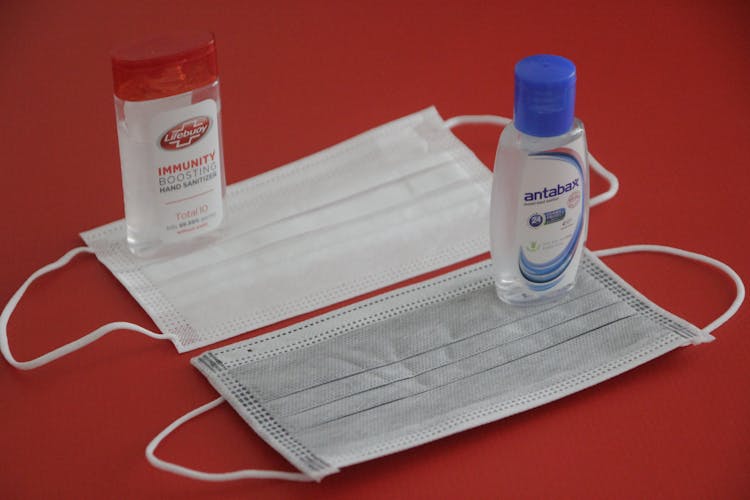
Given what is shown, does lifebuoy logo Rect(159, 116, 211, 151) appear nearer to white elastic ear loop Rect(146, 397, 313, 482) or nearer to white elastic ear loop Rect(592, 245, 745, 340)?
white elastic ear loop Rect(146, 397, 313, 482)

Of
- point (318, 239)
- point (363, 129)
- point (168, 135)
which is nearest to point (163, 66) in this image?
point (168, 135)

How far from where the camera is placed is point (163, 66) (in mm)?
1241

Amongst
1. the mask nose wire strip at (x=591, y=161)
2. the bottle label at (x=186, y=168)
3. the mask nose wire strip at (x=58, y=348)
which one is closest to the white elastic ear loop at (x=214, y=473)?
the mask nose wire strip at (x=58, y=348)

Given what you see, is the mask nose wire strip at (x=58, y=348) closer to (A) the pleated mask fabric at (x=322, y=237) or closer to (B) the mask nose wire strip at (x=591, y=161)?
(A) the pleated mask fabric at (x=322, y=237)

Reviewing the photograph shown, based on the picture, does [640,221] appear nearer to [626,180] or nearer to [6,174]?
[626,180]

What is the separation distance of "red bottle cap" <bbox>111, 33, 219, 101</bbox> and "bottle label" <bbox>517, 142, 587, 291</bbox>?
1.27 feet

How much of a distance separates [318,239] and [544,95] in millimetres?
389

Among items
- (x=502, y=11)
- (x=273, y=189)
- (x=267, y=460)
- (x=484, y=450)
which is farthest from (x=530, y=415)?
(x=502, y=11)

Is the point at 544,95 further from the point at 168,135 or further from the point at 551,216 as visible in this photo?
the point at 168,135

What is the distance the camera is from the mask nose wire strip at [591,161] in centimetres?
142

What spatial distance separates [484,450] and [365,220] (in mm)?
408

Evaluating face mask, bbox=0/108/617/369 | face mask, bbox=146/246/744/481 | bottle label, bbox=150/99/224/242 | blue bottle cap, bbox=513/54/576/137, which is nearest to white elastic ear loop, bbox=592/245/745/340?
face mask, bbox=146/246/744/481

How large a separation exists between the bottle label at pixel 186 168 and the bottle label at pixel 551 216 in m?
0.37

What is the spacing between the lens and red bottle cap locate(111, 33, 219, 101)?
123cm
